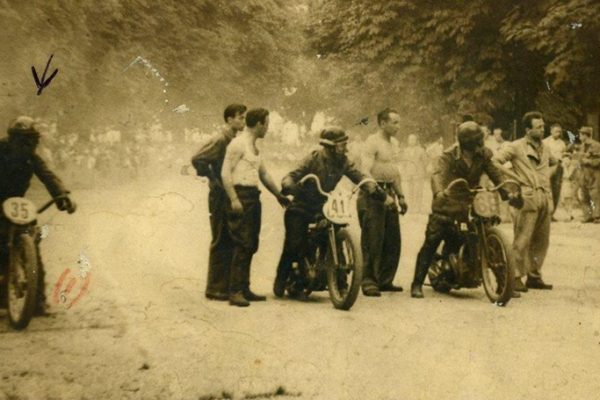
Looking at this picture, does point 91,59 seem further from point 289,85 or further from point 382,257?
point 382,257

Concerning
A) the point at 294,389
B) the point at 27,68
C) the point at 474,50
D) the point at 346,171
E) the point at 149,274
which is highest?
the point at 474,50

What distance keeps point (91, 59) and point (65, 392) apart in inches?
78.6

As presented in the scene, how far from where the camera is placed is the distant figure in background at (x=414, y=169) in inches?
283

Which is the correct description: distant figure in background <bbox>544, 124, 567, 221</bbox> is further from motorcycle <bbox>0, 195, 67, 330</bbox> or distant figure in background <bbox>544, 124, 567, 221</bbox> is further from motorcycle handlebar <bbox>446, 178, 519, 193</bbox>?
motorcycle <bbox>0, 195, 67, 330</bbox>

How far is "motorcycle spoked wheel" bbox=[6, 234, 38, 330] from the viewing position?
4.93 metres

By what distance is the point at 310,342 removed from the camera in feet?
18.5

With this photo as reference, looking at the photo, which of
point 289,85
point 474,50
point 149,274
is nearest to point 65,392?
point 149,274

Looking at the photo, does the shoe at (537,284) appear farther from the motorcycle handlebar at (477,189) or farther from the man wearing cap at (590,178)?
the man wearing cap at (590,178)

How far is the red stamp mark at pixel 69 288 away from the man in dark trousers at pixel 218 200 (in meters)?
0.88

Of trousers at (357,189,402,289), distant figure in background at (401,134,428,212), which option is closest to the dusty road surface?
trousers at (357,189,402,289)

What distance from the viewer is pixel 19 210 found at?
16.6ft

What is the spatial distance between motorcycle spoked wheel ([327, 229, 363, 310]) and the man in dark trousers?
730 millimetres

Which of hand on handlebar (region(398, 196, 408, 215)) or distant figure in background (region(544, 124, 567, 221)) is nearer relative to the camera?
hand on handlebar (region(398, 196, 408, 215))

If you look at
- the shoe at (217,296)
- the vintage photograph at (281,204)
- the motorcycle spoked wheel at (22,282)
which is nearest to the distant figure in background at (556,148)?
the vintage photograph at (281,204)
